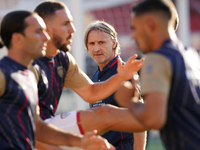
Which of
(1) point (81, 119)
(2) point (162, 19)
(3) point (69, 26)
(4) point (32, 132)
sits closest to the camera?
(2) point (162, 19)

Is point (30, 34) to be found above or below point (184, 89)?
above

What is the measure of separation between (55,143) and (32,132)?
0.32 metres

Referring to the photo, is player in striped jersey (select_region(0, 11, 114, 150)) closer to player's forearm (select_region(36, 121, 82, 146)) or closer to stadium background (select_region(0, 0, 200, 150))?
player's forearm (select_region(36, 121, 82, 146))

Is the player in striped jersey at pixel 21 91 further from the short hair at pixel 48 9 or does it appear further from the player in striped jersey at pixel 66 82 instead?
the short hair at pixel 48 9

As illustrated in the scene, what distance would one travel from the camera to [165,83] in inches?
110

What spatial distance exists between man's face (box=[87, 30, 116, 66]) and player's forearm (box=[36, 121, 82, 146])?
175 cm

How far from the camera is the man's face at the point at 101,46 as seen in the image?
5117 millimetres

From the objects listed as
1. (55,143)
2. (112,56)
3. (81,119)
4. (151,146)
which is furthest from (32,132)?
(151,146)


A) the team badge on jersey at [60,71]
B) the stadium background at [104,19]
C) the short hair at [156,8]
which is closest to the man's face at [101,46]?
the stadium background at [104,19]

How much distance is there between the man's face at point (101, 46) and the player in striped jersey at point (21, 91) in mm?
1744

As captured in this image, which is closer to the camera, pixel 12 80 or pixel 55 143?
pixel 12 80

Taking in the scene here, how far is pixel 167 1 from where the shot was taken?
3205 mm

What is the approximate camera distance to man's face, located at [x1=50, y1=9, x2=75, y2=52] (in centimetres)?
415

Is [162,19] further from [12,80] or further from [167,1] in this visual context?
[12,80]
